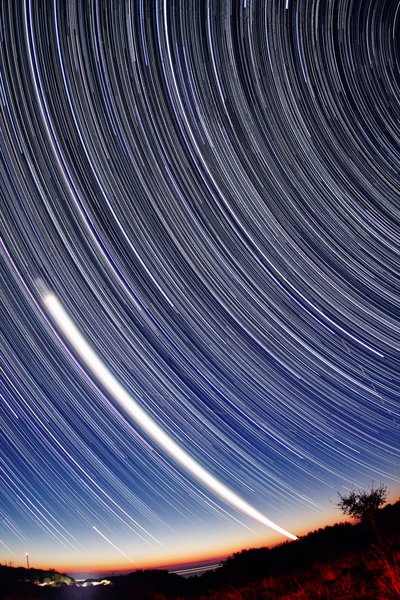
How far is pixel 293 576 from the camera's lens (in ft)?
37.6

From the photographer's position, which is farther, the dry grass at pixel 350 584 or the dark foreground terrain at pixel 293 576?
the dark foreground terrain at pixel 293 576

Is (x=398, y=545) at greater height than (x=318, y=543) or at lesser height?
greater

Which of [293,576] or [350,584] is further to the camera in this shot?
[293,576]

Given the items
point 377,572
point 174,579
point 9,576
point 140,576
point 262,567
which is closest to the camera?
point 377,572

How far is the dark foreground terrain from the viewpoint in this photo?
7047 mm

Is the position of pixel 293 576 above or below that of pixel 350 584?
below

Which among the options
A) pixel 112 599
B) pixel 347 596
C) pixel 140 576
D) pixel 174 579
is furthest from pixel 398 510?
pixel 140 576

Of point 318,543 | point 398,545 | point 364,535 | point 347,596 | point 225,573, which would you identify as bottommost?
point 225,573

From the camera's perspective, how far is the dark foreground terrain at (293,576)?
7047 millimetres

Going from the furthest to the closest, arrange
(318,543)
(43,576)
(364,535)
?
(43,576) < (318,543) < (364,535)

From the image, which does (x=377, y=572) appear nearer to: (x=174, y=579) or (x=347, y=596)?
(x=347, y=596)

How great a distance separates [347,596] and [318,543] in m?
15.3

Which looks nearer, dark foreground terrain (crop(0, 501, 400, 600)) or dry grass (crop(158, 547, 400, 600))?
dry grass (crop(158, 547, 400, 600))

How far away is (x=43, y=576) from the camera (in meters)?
36.4
